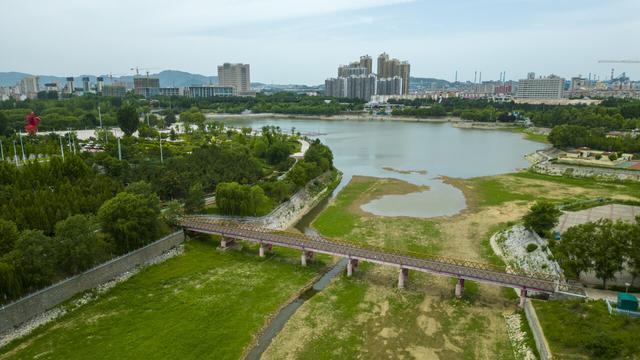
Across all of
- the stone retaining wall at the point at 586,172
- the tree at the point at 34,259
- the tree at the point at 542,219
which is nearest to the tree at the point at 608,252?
the tree at the point at 542,219

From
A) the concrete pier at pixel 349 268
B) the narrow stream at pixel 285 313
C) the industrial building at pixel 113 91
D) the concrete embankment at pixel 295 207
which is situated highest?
the industrial building at pixel 113 91

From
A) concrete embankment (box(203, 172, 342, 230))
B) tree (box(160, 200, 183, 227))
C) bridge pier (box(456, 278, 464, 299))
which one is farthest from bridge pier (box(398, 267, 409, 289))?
tree (box(160, 200, 183, 227))

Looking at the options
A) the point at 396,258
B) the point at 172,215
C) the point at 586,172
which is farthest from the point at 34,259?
the point at 586,172

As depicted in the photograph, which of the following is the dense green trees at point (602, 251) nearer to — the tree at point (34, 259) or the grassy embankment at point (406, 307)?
the grassy embankment at point (406, 307)

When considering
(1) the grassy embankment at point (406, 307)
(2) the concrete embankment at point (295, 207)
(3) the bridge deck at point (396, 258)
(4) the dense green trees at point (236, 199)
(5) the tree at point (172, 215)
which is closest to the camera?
(1) the grassy embankment at point (406, 307)

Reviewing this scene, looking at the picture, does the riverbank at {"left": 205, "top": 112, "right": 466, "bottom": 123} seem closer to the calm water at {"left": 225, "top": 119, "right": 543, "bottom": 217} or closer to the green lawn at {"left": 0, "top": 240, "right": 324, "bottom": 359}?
the calm water at {"left": 225, "top": 119, "right": 543, "bottom": 217}

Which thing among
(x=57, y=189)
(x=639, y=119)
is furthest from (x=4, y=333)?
(x=639, y=119)

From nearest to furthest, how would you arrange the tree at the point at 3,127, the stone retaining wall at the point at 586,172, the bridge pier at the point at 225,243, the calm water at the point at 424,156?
1. the bridge pier at the point at 225,243
2. the calm water at the point at 424,156
3. the stone retaining wall at the point at 586,172
4. the tree at the point at 3,127

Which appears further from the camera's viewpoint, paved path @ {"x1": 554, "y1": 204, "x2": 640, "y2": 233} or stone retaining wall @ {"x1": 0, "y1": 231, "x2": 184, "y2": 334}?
paved path @ {"x1": 554, "y1": 204, "x2": 640, "y2": 233}
